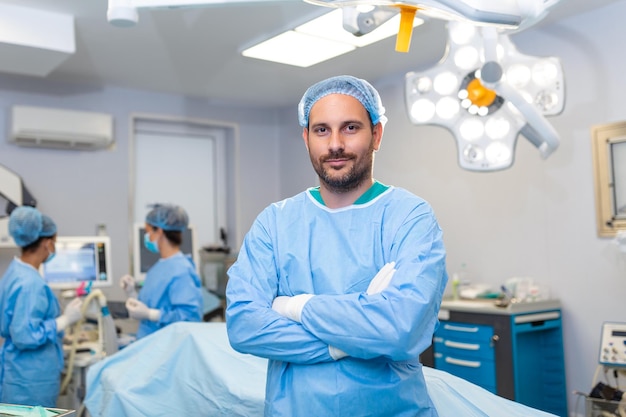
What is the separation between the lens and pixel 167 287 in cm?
313

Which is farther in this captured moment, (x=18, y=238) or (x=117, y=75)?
(x=117, y=75)

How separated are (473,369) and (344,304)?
2507 mm

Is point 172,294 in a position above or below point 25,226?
below

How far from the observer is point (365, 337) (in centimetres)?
121

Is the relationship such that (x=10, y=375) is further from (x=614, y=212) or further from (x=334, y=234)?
(x=614, y=212)

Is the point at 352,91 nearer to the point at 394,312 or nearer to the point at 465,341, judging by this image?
the point at 394,312

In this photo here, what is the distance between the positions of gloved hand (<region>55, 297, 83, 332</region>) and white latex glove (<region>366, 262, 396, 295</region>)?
83.4 inches

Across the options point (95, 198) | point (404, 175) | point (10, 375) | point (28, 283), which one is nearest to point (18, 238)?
point (28, 283)

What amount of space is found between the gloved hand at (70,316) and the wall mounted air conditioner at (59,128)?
1734 mm

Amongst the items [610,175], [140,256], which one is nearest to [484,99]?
[610,175]

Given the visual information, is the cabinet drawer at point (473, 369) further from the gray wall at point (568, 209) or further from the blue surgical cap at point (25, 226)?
the blue surgical cap at point (25, 226)

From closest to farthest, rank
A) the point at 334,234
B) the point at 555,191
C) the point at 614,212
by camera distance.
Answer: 1. the point at 334,234
2. the point at 614,212
3. the point at 555,191

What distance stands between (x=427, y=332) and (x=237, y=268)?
458 millimetres

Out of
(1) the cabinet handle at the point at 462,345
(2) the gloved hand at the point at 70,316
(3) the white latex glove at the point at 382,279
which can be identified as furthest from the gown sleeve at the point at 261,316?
(1) the cabinet handle at the point at 462,345
